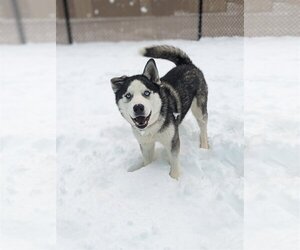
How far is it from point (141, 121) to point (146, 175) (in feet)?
2.37

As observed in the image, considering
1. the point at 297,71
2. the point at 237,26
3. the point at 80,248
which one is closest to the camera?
the point at 80,248

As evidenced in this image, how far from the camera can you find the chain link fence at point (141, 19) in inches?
309

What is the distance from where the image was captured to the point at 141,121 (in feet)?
9.68

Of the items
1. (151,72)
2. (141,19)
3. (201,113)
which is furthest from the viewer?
(141,19)

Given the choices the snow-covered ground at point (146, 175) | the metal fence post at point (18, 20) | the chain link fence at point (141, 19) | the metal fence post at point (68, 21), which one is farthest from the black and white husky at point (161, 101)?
the metal fence post at point (18, 20)

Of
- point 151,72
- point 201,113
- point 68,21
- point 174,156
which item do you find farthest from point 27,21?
point 174,156

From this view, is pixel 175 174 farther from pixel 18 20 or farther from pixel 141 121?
pixel 18 20

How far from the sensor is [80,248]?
280cm

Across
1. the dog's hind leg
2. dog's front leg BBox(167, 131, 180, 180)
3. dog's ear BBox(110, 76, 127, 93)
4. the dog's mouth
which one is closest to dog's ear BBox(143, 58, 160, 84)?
dog's ear BBox(110, 76, 127, 93)

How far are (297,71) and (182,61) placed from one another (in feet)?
9.37

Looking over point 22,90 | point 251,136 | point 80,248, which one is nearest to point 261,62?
point 251,136

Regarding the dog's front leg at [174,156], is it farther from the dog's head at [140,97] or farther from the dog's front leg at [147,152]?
the dog's head at [140,97]

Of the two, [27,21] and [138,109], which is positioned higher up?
[138,109]

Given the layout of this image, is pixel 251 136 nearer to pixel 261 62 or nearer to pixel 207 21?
pixel 261 62
